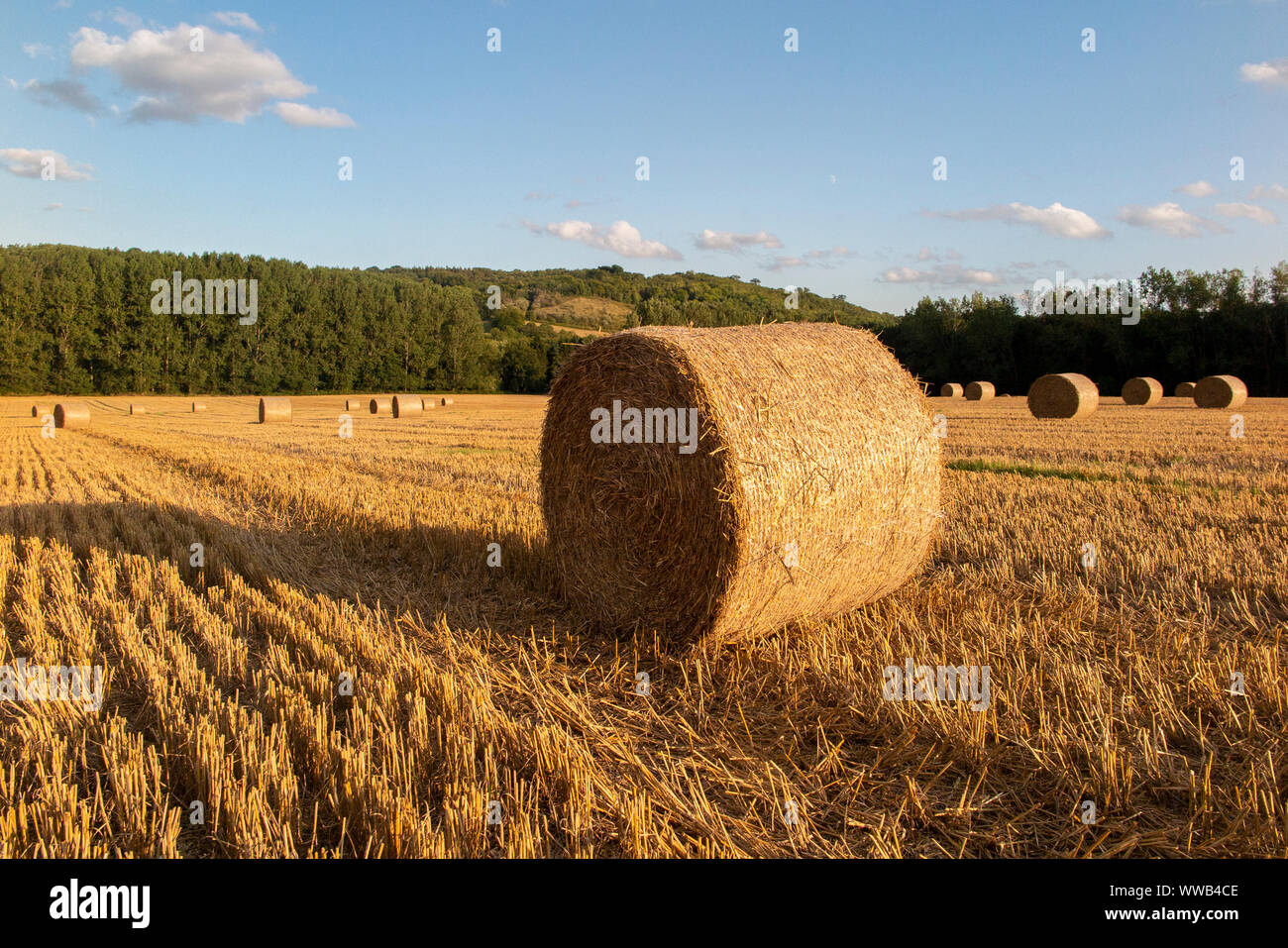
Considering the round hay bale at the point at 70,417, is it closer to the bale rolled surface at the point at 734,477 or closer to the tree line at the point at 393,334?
the tree line at the point at 393,334

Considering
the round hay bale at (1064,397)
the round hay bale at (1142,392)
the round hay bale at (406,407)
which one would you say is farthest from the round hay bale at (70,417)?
the round hay bale at (1142,392)

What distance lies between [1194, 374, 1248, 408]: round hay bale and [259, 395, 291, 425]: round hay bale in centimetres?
3154

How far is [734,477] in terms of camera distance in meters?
4.59

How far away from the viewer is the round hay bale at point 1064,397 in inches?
900

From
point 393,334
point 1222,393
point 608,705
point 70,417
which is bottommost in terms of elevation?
point 608,705

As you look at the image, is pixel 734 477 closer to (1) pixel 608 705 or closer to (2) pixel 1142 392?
(1) pixel 608 705

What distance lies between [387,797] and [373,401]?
1383 inches

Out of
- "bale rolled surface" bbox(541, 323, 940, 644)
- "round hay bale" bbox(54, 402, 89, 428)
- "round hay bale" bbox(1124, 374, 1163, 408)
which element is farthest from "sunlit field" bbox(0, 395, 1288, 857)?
"round hay bale" bbox(1124, 374, 1163, 408)

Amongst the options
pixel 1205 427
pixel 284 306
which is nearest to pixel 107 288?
pixel 284 306

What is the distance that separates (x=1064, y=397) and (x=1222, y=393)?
7306 mm

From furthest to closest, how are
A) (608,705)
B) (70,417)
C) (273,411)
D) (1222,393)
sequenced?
(273,411) < (70,417) < (1222,393) < (608,705)

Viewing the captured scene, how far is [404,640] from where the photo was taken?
463 centimetres

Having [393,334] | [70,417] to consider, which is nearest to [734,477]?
[70,417]
